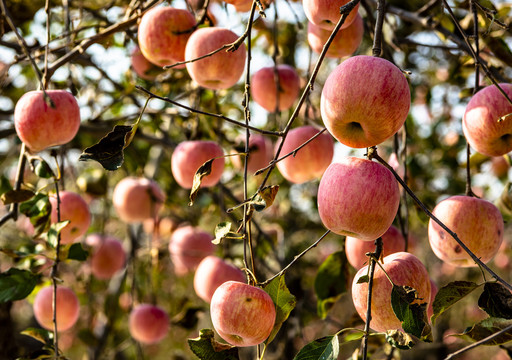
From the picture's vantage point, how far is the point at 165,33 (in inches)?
50.8

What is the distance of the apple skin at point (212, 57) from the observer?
3.99ft

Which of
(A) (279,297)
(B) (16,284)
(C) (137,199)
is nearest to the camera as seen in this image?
(A) (279,297)

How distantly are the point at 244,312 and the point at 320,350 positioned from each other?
0.52 ft

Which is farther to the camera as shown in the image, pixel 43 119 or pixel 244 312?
pixel 43 119

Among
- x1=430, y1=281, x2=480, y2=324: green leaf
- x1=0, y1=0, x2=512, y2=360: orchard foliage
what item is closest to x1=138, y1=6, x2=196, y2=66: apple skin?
x1=0, y1=0, x2=512, y2=360: orchard foliage

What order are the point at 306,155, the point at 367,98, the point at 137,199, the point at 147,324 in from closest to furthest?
the point at 367,98, the point at 306,155, the point at 147,324, the point at 137,199

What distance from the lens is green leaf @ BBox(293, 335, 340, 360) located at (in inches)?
34.8

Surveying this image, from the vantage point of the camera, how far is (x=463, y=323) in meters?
4.09

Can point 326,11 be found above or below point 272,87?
above

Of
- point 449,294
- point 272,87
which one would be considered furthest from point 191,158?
point 449,294

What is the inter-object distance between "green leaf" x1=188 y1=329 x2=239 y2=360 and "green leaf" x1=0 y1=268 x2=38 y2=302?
0.56 meters

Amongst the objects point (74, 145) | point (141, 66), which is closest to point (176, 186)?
point (74, 145)

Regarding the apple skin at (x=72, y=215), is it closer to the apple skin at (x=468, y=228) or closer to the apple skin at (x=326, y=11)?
the apple skin at (x=326, y=11)

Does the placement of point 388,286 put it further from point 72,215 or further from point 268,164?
point 72,215
